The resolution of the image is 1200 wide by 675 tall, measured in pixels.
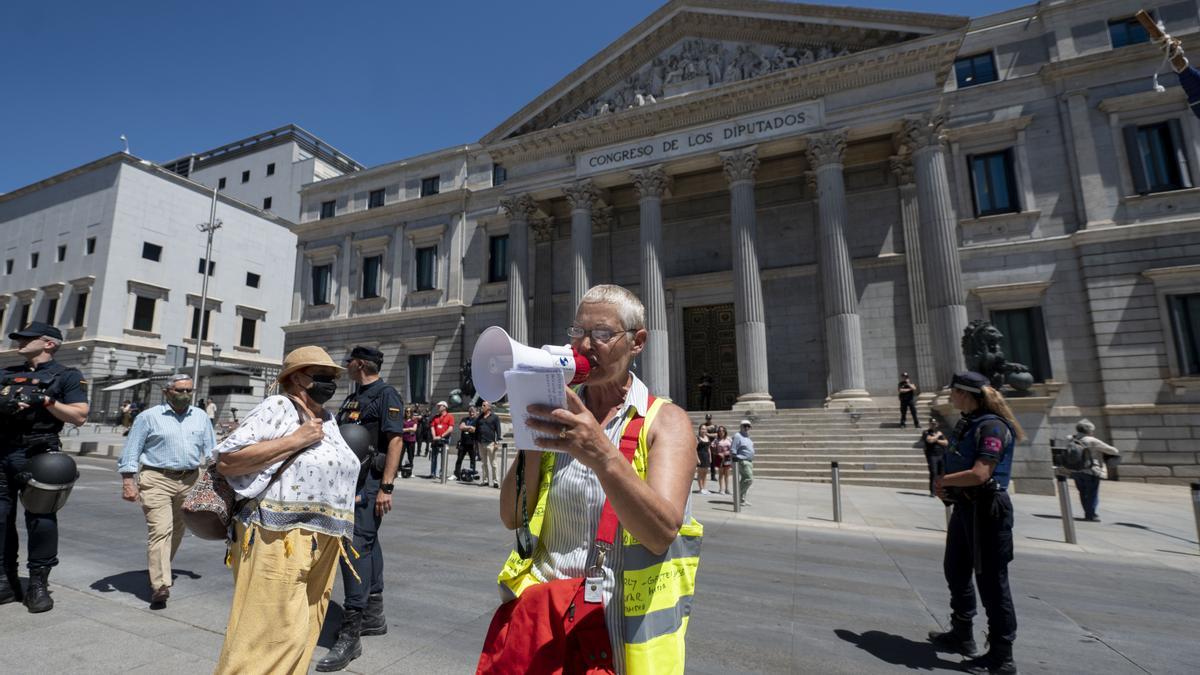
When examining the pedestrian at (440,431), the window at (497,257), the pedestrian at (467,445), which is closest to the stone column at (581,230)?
the window at (497,257)

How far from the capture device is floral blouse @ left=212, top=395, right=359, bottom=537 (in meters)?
2.57

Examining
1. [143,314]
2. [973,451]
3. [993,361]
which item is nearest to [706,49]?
[993,361]

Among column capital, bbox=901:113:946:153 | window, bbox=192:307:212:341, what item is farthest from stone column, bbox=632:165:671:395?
window, bbox=192:307:212:341

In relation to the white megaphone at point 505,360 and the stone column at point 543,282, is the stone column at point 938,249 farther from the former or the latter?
the white megaphone at point 505,360

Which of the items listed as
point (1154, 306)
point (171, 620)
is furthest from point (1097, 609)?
point (1154, 306)

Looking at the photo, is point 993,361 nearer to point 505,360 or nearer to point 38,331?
point 505,360

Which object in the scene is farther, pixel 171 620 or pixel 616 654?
pixel 171 620

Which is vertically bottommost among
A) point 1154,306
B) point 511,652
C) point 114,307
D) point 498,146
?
point 511,652

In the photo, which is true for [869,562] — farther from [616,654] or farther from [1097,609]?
[616,654]

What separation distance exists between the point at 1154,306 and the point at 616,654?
2334 cm

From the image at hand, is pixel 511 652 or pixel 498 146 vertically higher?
pixel 498 146

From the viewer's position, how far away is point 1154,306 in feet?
56.2

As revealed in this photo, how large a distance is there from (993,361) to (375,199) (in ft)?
103

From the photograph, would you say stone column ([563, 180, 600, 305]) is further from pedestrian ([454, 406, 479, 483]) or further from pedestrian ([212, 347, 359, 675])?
pedestrian ([212, 347, 359, 675])
